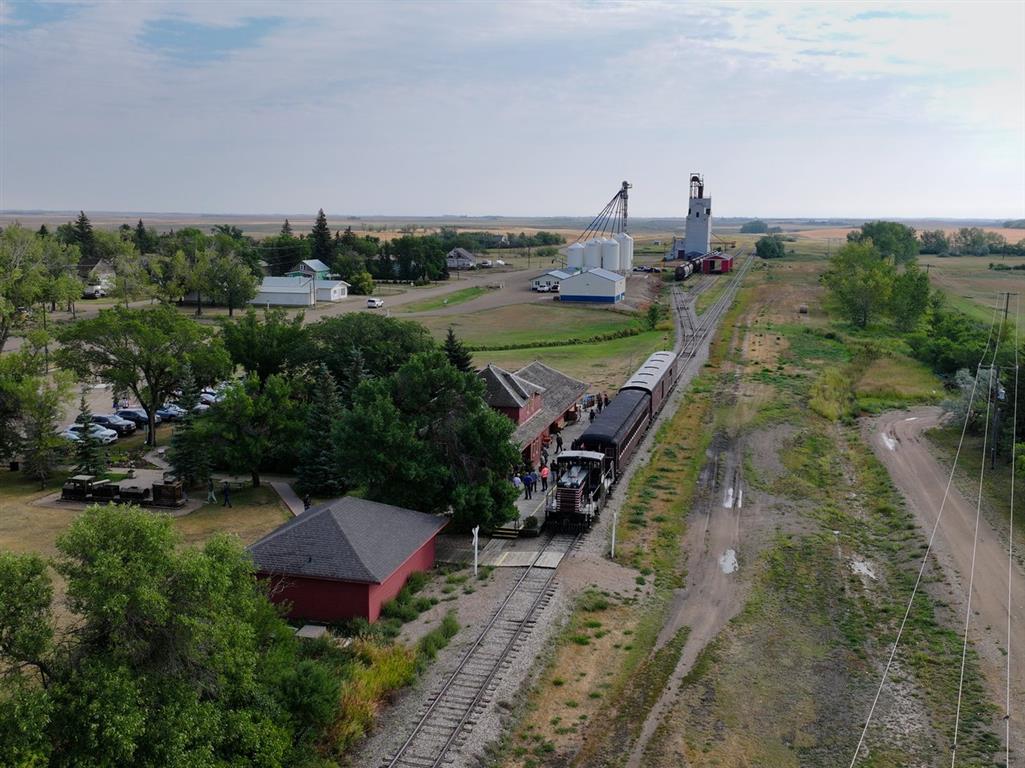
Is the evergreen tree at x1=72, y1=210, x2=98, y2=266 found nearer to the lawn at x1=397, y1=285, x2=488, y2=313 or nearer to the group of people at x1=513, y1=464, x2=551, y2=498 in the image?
the lawn at x1=397, y1=285, x2=488, y2=313

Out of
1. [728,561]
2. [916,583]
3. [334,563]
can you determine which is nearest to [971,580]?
[916,583]

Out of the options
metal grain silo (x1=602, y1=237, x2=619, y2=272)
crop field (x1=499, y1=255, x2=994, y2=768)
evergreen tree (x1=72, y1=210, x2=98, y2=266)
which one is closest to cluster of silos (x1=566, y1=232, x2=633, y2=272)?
metal grain silo (x1=602, y1=237, x2=619, y2=272)

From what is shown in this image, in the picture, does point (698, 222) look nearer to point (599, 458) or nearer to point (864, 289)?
point (864, 289)

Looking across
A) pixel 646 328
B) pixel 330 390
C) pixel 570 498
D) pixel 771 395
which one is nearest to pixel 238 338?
pixel 330 390

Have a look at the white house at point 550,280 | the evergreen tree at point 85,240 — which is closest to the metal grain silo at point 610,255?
the white house at point 550,280

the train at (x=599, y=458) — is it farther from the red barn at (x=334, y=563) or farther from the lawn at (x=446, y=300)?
the lawn at (x=446, y=300)

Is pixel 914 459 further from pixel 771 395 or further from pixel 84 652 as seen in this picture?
pixel 84 652
